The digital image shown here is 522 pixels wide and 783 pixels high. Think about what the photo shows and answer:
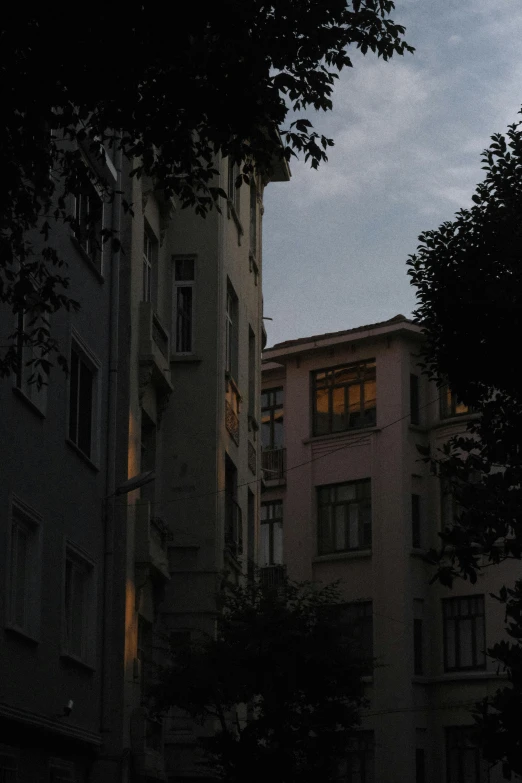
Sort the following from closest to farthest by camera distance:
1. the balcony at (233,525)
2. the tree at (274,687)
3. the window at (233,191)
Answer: the tree at (274,687), the balcony at (233,525), the window at (233,191)

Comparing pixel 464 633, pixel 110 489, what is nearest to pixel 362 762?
pixel 464 633

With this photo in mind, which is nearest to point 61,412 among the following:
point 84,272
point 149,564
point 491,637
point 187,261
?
point 84,272

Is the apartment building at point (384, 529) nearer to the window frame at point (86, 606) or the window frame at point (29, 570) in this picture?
the window frame at point (86, 606)

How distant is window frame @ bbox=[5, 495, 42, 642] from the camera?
60.1 feet

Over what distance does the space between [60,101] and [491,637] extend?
3664 centimetres

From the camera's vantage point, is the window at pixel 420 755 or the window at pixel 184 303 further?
the window at pixel 420 755

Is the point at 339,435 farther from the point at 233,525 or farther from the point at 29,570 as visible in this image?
the point at 29,570

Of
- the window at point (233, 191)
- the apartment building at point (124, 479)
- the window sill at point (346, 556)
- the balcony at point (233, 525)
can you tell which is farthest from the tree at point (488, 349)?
the window sill at point (346, 556)

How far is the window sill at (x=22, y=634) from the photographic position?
58.4 feet

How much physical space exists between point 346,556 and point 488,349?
101 ft

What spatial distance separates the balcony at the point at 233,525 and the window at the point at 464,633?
15.6 metres

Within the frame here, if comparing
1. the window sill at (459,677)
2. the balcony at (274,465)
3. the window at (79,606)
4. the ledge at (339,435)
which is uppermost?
the ledge at (339,435)

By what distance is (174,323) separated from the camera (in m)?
29.9

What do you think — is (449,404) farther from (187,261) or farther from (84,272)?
(84,272)
